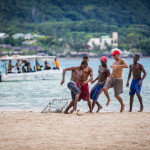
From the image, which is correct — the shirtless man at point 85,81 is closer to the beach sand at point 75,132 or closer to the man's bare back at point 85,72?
the man's bare back at point 85,72

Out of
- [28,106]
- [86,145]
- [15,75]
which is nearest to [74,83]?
[86,145]

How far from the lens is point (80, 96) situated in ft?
32.5

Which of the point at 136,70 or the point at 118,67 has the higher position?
the point at 118,67

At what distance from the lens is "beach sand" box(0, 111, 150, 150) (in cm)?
630

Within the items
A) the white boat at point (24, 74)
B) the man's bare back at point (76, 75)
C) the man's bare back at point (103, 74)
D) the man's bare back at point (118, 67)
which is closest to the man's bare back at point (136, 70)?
the man's bare back at point (118, 67)

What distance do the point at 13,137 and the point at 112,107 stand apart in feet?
22.2

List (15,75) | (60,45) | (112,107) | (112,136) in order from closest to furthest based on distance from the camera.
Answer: (112,136)
(112,107)
(15,75)
(60,45)

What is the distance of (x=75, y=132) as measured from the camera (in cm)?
734

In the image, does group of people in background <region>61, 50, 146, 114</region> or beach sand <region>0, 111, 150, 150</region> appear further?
group of people in background <region>61, 50, 146, 114</region>

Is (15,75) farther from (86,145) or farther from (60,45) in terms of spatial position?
(60,45)

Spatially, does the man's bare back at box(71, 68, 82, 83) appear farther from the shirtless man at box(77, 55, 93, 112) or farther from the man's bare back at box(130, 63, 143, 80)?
the man's bare back at box(130, 63, 143, 80)

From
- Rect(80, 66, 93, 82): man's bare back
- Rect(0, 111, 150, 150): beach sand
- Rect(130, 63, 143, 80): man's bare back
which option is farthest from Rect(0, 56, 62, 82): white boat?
Rect(0, 111, 150, 150): beach sand

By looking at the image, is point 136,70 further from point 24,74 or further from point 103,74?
point 24,74

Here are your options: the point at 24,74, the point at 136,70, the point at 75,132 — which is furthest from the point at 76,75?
the point at 24,74
